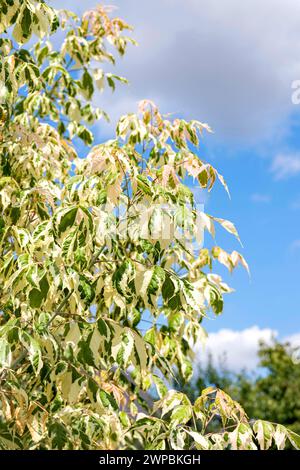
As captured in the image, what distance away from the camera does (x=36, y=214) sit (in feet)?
12.3

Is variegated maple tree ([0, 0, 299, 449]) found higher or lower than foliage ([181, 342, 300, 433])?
lower

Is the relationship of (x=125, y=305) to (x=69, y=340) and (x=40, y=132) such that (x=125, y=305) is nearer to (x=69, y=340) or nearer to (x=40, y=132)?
(x=69, y=340)

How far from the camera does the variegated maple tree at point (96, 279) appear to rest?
2676 millimetres

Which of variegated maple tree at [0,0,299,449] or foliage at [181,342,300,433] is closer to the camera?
variegated maple tree at [0,0,299,449]

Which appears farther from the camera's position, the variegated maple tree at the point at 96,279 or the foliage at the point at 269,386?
the foliage at the point at 269,386

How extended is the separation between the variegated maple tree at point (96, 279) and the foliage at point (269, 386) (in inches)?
319

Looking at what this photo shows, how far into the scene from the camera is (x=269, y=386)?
484 inches

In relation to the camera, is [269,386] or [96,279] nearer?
[96,279]

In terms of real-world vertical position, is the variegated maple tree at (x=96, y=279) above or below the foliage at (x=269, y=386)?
below

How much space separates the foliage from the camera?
11781 mm

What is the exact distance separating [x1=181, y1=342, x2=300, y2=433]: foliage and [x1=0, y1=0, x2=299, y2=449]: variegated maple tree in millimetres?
8094

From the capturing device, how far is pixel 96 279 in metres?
3.04

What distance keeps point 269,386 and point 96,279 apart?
998 cm
